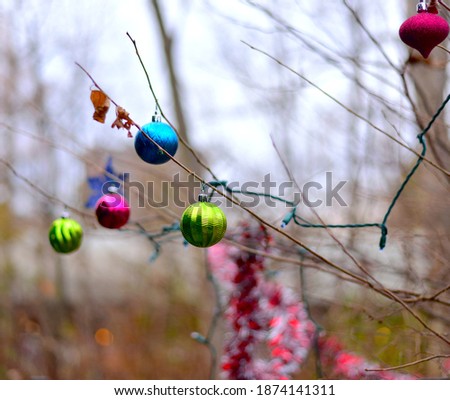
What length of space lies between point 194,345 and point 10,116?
2714 millimetres

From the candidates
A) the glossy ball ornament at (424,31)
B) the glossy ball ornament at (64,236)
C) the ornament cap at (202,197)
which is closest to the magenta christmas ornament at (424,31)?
the glossy ball ornament at (424,31)

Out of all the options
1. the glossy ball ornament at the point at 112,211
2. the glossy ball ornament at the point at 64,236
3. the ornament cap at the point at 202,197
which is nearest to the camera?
the ornament cap at the point at 202,197

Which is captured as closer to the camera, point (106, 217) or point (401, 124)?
point (106, 217)

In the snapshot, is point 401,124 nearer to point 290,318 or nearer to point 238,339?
point 290,318

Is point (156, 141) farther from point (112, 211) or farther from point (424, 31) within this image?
point (424, 31)

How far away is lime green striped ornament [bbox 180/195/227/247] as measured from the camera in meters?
1.22

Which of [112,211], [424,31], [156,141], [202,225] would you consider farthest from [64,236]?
[424,31]

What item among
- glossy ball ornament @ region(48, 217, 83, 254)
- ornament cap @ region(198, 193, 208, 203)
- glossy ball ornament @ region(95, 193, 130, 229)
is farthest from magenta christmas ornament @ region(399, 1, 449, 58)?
glossy ball ornament @ region(48, 217, 83, 254)

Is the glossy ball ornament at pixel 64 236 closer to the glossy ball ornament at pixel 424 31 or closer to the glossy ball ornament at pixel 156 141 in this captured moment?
the glossy ball ornament at pixel 156 141

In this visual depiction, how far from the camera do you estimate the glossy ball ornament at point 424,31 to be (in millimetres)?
1153

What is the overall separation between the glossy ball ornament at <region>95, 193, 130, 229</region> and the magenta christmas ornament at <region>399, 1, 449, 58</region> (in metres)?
0.90

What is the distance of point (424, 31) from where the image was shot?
115 cm

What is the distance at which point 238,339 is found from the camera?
2.16m
